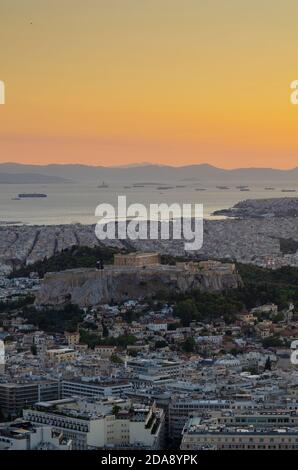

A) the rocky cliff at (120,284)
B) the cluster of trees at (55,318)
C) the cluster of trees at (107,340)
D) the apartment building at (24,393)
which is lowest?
the apartment building at (24,393)

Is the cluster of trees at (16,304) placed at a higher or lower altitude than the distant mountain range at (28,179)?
lower

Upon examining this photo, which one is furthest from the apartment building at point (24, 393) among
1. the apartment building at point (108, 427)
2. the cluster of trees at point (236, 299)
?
the cluster of trees at point (236, 299)

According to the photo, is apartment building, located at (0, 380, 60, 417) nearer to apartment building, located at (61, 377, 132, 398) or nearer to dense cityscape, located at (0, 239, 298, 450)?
dense cityscape, located at (0, 239, 298, 450)

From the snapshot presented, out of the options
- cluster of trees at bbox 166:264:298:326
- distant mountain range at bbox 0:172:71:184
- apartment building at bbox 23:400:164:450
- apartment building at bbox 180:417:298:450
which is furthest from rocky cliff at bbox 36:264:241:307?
distant mountain range at bbox 0:172:71:184

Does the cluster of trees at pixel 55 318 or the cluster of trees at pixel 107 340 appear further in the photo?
the cluster of trees at pixel 55 318

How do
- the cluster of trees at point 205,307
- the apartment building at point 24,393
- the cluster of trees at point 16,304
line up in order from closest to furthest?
the apartment building at point 24,393
the cluster of trees at point 205,307
the cluster of trees at point 16,304

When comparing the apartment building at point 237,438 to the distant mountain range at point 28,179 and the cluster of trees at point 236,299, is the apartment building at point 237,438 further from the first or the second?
the distant mountain range at point 28,179

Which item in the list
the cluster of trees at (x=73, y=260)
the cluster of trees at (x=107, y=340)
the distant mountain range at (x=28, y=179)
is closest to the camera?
the cluster of trees at (x=107, y=340)
